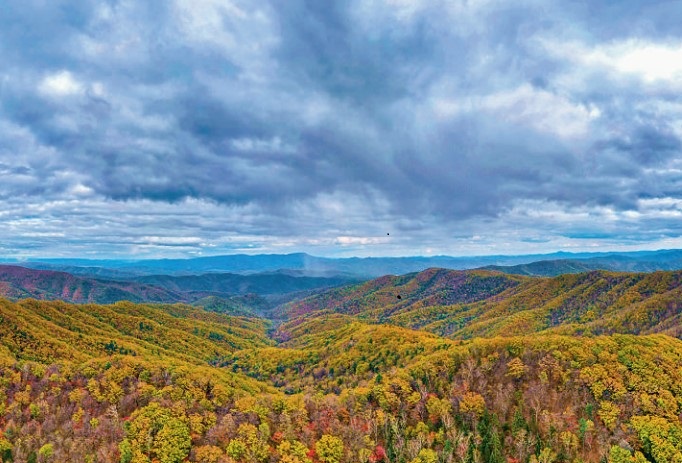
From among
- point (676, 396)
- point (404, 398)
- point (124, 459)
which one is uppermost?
point (676, 396)

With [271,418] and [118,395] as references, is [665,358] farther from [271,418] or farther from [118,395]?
[118,395]

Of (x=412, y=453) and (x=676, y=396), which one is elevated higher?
(x=676, y=396)

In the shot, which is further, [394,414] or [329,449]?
[394,414]

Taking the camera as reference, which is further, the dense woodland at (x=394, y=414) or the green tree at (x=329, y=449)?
the green tree at (x=329, y=449)

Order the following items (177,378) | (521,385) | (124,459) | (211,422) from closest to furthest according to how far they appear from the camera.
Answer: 1. (124,459)
2. (211,422)
3. (521,385)
4. (177,378)

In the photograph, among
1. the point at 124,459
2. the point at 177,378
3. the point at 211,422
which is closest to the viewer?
the point at 124,459

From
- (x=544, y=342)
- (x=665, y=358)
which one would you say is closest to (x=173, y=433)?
(x=544, y=342)

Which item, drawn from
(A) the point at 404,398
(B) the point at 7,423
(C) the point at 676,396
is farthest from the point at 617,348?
(B) the point at 7,423

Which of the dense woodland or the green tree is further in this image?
the green tree

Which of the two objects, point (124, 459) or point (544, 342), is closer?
point (124, 459)

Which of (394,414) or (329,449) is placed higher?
(394,414)
